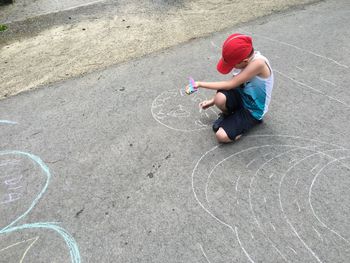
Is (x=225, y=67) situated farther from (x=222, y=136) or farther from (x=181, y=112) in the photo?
(x=181, y=112)

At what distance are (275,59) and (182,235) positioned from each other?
7.82ft

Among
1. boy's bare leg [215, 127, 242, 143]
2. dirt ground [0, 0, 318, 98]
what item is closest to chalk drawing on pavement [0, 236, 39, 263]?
boy's bare leg [215, 127, 242, 143]

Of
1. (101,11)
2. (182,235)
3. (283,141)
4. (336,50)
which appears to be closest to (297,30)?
(336,50)

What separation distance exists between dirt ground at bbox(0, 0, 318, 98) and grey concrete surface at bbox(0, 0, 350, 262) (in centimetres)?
39

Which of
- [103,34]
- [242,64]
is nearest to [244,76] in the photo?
[242,64]

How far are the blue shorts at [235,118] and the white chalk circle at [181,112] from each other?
0.76ft

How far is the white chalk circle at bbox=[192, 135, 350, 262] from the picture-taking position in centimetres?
184

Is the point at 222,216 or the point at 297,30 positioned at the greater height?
the point at 297,30

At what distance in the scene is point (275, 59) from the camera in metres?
3.54

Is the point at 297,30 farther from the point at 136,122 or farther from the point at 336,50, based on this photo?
the point at 136,122

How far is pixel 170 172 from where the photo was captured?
2354mm

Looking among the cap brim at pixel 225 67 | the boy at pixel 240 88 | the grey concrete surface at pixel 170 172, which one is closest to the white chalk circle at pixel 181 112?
the grey concrete surface at pixel 170 172

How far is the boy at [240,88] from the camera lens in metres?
2.29

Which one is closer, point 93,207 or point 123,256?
point 123,256
